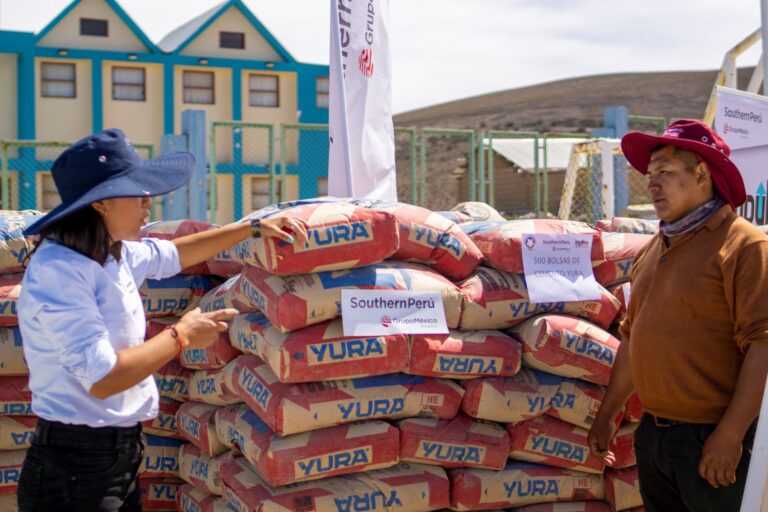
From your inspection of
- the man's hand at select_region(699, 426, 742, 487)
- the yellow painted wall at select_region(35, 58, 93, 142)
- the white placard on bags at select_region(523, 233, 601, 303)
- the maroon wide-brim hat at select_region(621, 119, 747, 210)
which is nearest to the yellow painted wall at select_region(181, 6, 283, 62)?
the yellow painted wall at select_region(35, 58, 93, 142)

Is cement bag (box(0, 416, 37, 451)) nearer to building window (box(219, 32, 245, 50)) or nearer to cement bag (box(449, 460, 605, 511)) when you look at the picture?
cement bag (box(449, 460, 605, 511))

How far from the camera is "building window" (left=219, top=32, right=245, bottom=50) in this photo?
89.5 feet

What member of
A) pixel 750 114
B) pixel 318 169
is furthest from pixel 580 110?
pixel 750 114

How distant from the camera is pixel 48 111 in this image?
24844 millimetres

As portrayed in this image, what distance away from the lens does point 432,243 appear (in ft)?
12.6

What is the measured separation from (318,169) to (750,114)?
19514 mm

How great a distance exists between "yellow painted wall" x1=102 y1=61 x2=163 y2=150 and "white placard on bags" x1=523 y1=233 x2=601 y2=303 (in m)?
22.7

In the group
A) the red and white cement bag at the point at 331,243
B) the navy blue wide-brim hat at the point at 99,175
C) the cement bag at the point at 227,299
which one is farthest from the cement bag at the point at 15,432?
the navy blue wide-brim hat at the point at 99,175

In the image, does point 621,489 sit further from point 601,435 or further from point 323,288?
point 323,288

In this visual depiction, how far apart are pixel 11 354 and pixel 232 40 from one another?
24.4 m

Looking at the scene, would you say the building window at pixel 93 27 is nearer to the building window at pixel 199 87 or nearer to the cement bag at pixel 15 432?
the building window at pixel 199 87

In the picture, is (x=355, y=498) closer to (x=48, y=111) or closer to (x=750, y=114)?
(x=750, y=114)

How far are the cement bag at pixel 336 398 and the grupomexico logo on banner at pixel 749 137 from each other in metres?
1.87

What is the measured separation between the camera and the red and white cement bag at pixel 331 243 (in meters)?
3.48
